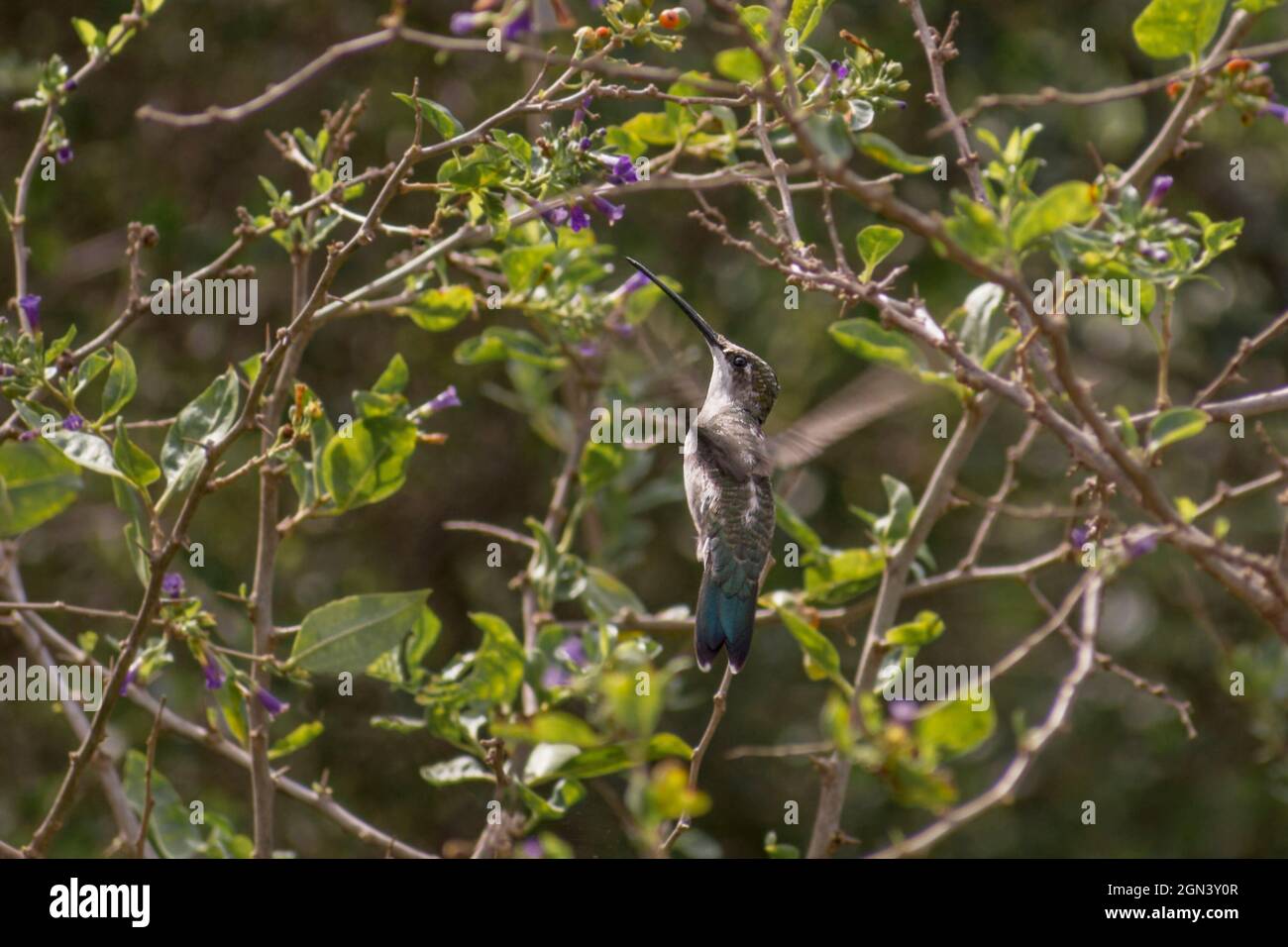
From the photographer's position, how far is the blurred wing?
135 inches

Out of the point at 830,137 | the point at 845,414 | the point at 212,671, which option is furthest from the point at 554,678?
the point at 830,137

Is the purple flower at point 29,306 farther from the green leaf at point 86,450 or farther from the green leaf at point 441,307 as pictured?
the green leaf at point 441,307

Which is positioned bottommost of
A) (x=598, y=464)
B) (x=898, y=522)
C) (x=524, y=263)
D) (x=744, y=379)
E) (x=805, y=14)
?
(x=898, y=522)

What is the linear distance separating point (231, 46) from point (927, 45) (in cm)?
478

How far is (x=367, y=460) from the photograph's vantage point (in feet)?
9.93

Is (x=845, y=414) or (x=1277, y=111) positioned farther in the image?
(x=845, y=414)

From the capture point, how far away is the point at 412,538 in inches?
281

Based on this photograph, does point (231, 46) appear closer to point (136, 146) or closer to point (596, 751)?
point (136, 146)

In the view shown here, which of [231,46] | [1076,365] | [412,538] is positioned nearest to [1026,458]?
[1076,365]

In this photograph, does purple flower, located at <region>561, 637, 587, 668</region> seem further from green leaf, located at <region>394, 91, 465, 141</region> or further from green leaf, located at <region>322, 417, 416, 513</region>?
green leaf, located at <region>394, 91, 465, 141</region>

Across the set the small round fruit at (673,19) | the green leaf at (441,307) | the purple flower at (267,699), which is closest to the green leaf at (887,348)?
the small round fruit at (673,19)

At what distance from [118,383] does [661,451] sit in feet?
13.5

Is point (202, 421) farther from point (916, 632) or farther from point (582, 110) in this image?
point (916, 632)
